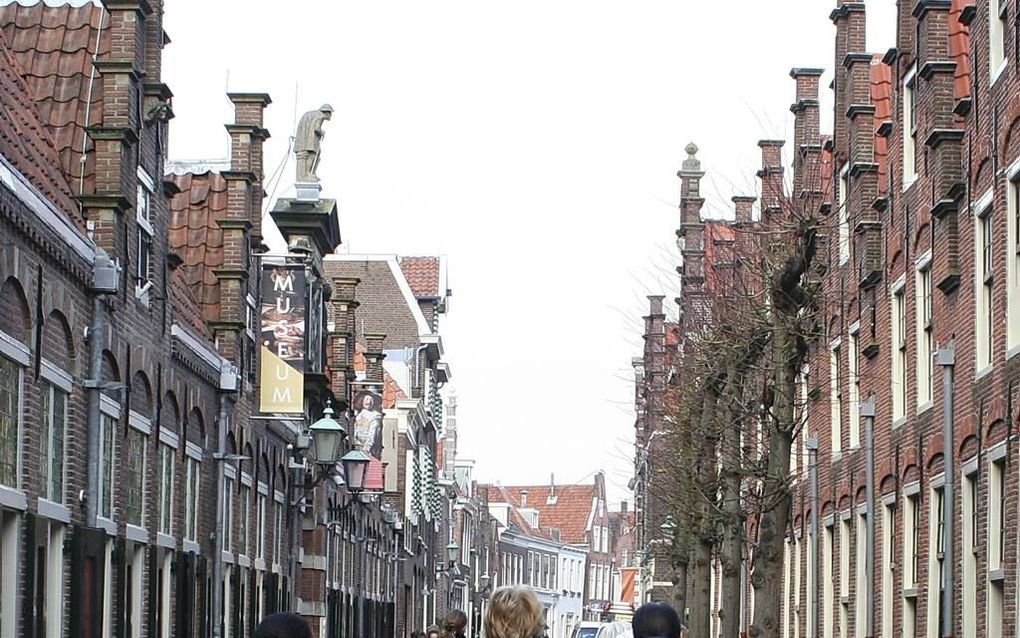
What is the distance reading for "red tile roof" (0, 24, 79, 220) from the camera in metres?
17.6

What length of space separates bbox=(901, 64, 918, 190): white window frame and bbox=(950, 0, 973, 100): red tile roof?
214 centimetres

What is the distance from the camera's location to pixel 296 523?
36.4m

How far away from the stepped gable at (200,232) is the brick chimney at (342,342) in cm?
906

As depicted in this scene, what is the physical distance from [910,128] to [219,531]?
10920 mm

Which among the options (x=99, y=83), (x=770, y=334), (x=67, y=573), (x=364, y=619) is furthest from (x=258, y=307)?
(x=364, y=619)

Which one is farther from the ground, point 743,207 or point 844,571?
point 743,207

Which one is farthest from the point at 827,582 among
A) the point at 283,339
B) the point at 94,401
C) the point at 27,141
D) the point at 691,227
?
the point at 691,227

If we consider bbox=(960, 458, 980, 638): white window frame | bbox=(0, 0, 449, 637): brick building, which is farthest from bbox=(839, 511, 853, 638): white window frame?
bbox=(0, 0, 449, 637): brick building

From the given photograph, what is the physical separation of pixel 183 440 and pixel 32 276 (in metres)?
8.53

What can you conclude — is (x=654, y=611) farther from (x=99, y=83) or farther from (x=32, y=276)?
(x=99, y=83)

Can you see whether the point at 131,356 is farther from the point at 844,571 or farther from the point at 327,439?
the point at 844,571

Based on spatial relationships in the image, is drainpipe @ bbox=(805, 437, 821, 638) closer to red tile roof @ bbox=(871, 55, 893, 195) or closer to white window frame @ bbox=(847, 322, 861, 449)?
white window frame @ bbox=(847, 322, 861, 449)

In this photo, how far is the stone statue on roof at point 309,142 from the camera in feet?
128

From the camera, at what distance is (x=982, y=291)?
75.8 feet
